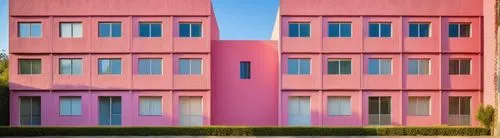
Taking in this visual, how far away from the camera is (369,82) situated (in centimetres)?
3097

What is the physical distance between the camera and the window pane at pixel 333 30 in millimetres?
31078

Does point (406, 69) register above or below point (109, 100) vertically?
above

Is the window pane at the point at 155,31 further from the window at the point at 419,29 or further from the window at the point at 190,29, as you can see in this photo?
the window at the point at 419,29

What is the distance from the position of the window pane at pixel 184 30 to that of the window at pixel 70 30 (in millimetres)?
6194

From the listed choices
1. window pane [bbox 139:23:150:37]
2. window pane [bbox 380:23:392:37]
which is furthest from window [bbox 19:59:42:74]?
window pane [bbox 380:23:392:37]

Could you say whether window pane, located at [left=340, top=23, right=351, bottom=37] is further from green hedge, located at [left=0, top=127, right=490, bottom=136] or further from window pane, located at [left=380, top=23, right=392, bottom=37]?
green hedge, located at [left=0, top=127, right=490, bottom=136]

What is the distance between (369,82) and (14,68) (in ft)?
72.4

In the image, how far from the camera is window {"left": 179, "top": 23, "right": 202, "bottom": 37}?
102 feet

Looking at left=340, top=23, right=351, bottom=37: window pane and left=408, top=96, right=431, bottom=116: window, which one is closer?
left=340, top=23, right=351, bottom=37: window pane

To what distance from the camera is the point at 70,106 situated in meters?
31.2

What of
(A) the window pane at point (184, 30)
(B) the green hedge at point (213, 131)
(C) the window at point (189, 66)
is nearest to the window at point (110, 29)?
(A) the window pane at point (184, 30)

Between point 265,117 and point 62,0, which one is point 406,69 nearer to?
point 265,117

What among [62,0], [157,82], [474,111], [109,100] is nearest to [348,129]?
[474,111]

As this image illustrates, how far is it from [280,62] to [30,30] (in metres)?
15.8
